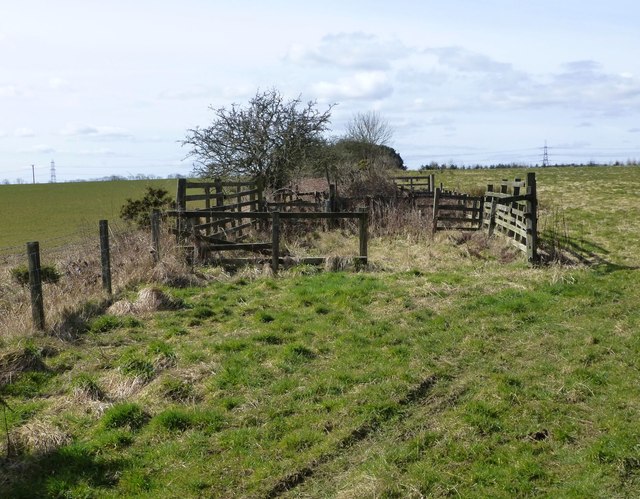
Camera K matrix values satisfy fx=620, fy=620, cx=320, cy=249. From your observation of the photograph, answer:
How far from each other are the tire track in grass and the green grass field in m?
0.02

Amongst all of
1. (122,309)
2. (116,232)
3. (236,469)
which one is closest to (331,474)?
(236,469)

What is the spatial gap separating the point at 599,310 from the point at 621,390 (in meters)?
3.41

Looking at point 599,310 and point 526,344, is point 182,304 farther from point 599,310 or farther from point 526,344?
point 599,310

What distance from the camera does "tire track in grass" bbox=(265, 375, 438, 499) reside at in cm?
474

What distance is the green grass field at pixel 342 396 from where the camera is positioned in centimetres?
481

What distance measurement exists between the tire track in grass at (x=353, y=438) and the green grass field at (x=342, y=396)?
0.02m

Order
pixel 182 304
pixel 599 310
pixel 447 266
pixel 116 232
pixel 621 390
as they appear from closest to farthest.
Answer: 1. pixel 621 390
2. pixel 599 310
3. pixel 182 304
4. pixel 447 266
5. pixel 116 232

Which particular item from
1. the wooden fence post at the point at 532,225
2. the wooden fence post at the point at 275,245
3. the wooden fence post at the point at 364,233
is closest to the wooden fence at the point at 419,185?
the wooden fence post at the point at 532,225

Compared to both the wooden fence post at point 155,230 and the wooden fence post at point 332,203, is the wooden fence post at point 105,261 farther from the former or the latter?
the wooden fence post at point 332,203

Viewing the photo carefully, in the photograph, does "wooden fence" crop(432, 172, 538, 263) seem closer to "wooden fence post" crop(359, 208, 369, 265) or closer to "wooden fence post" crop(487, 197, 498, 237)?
"wooden fence post" crop(487, 197, 498, 237)

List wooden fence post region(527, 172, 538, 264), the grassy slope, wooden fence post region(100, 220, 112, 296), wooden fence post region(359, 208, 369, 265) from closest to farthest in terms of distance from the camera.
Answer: wooden fence post region(100, 220, 112, 296)
wooden fence post region(359, 208, 369, 265)
wooden fence post region(527, 172, 538, 264)
the grassy slope

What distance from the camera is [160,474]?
4.98m

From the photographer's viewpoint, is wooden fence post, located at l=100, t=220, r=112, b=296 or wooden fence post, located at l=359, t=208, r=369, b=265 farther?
wooden fence post, located at l=359, t=208, r=369, b=265

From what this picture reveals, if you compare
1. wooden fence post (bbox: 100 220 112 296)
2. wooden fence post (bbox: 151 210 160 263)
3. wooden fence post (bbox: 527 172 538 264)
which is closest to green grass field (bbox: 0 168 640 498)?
wooden fence post (bbox: 100 220 112 296)
